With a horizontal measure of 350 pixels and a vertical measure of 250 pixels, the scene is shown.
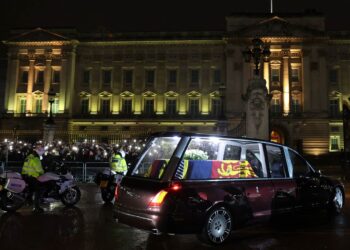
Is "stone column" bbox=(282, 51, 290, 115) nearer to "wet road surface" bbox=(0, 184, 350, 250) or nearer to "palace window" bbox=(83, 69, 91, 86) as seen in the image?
"palace window" bbox=(83, 69, 91, 86)

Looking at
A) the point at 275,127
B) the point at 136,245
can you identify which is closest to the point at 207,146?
the point at 136,245

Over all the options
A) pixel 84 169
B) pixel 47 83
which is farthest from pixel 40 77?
pixel 84 169

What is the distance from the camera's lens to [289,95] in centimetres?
5028

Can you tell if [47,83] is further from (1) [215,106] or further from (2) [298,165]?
Answer: (2) [298,165]

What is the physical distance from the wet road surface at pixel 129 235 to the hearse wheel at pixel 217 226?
0.17m

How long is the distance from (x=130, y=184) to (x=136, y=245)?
105 centimetres

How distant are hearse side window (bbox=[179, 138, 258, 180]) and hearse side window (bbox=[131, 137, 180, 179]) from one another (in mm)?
362

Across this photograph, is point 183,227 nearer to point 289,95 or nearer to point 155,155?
point 155,155

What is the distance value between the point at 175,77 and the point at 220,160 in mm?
47430

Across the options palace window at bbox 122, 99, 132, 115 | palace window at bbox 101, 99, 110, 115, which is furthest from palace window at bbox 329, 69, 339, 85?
palace window at bbox 101, 99, 110, 115

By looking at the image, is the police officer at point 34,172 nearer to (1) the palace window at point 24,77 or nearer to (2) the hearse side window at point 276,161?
(2) the hearse side window at point 276,161

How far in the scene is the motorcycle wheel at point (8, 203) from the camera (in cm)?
1015

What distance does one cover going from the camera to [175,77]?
53875mm

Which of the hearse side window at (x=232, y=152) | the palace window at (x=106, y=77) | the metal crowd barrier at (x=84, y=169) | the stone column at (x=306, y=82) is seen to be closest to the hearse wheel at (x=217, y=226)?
the hearse side window at (x=232, y=152)
